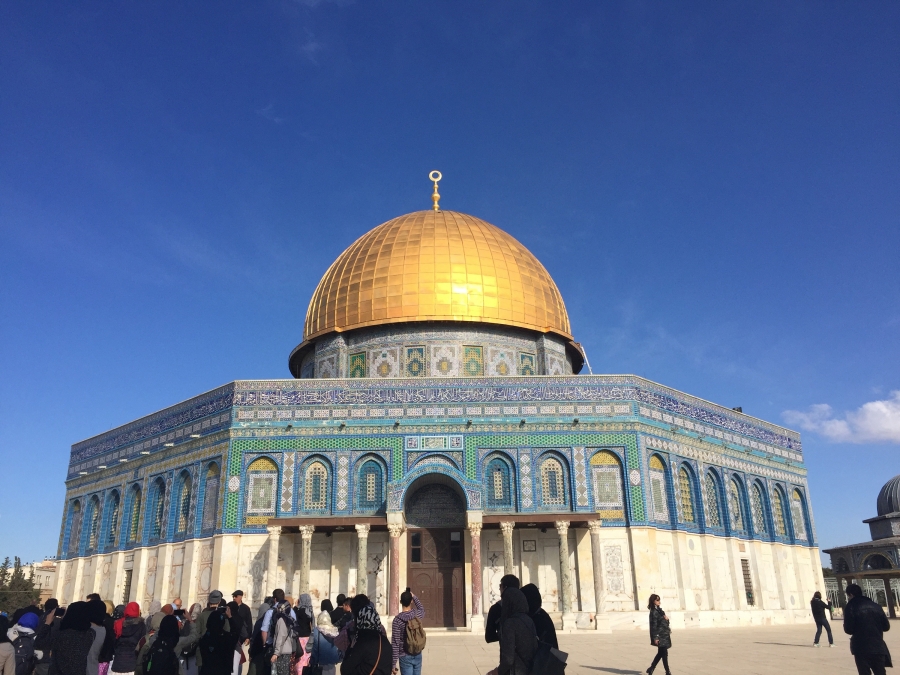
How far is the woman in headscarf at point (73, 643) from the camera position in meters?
6.86

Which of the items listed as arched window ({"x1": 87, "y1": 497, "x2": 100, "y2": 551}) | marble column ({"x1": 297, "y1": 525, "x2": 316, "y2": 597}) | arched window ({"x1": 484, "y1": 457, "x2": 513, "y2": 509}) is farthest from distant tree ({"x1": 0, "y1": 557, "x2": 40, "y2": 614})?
arched window ({"x1": 484, "y1": 457, "x2": 513, "y2": 509})

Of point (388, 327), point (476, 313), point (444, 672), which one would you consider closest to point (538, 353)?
point (476, 313)

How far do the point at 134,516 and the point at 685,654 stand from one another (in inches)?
766

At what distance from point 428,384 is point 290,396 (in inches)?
166

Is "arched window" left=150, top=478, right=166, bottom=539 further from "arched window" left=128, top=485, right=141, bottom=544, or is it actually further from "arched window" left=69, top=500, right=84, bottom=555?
"arched window" left=69, top=500, right=84, bottom=555

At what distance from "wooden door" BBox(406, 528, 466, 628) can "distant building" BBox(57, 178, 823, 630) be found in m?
0.06

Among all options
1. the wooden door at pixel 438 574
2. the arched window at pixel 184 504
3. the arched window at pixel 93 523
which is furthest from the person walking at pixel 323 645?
the arched window at pixel 93 523

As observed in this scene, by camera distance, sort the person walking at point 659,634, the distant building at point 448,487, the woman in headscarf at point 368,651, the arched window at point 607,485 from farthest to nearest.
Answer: the arched window at point 607,485 → the distant building at point 448,487 → the person walking at point 659,634 → the woman in headscarf at point 368,651

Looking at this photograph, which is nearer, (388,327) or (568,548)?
(568,548)

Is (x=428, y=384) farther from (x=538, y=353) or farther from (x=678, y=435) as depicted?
(x=678, y=435)

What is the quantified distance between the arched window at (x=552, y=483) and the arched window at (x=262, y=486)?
7.86m

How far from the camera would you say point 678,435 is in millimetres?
25125

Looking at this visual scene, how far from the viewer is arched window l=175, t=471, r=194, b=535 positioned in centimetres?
2447

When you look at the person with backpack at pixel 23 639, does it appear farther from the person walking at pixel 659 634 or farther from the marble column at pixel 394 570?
the marble column at pixel 394 570
